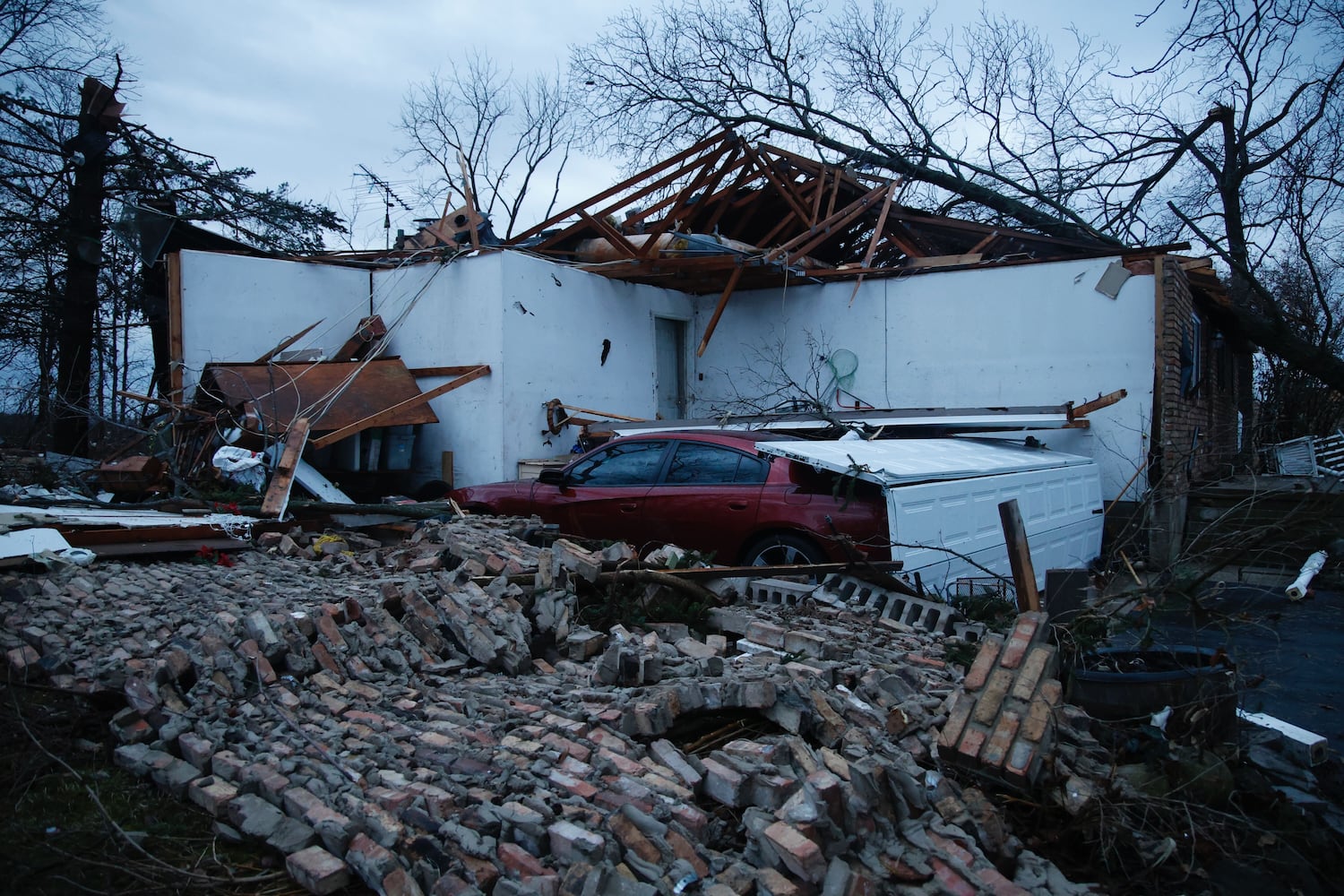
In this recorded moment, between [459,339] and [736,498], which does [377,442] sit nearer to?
[459,339]

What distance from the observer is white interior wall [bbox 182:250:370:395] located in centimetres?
1105

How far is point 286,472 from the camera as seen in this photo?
28.3 feet

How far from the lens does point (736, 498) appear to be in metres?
6.68

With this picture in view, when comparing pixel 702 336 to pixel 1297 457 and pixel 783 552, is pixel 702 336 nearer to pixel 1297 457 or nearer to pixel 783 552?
pixel 783 552

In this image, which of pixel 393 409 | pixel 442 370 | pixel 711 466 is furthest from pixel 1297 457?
pixel 393 409

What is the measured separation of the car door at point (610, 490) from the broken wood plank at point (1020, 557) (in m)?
3.29

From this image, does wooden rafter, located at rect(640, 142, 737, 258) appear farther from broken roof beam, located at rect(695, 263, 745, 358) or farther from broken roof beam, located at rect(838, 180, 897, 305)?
broken roof beam, located at rect(838, 180, 897, 305)

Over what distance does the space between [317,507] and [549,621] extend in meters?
4.46

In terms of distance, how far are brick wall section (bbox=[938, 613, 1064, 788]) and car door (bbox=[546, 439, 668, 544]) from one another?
3.93 m

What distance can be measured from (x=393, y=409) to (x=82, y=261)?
6.32 m

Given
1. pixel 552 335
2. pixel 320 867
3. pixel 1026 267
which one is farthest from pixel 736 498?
pixel 1026 267

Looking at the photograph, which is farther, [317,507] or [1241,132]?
[1241,132]

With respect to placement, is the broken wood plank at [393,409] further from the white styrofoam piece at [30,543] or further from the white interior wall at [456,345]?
the white styrofoam piece at [30,543]

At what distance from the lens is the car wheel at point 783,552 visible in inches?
247
